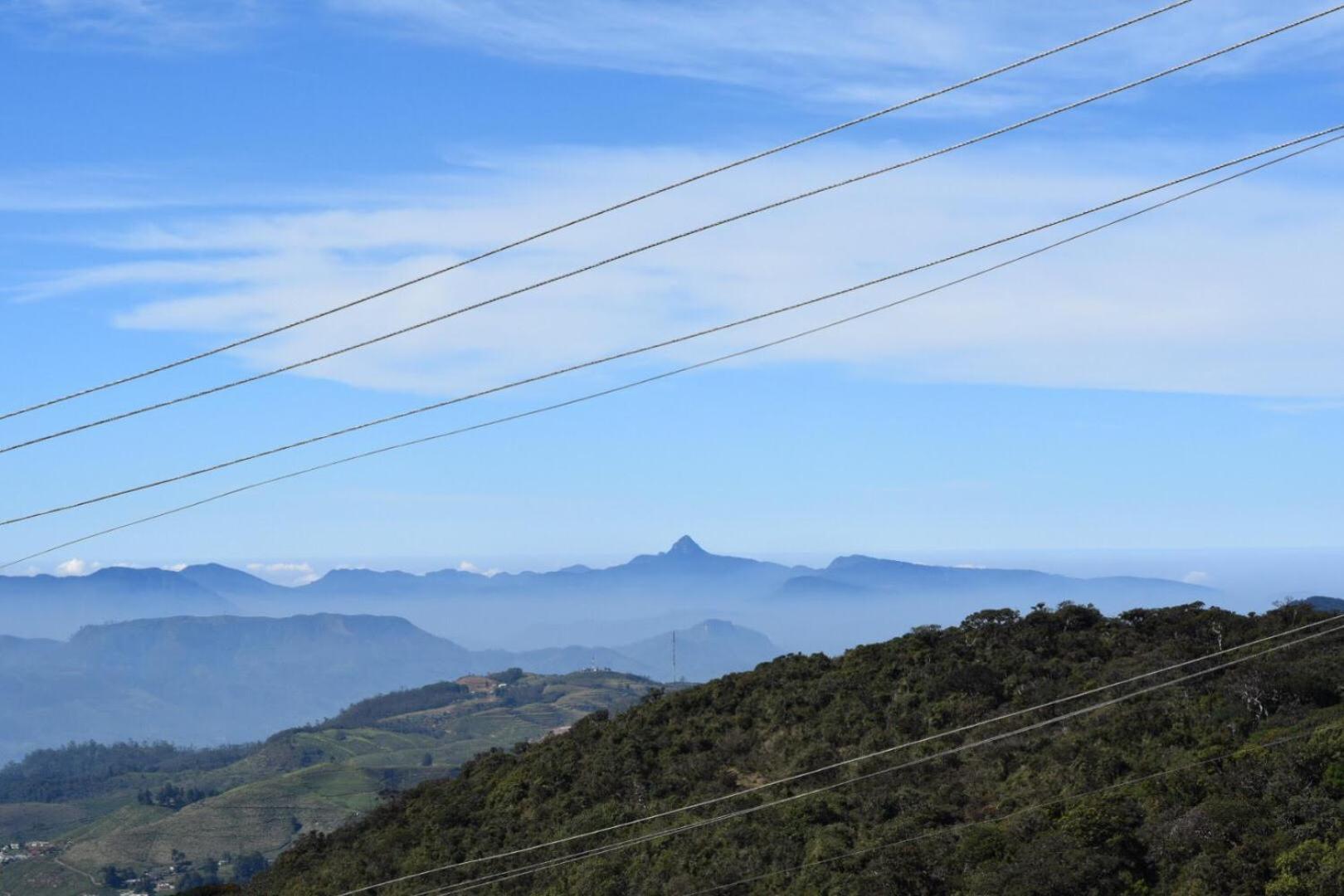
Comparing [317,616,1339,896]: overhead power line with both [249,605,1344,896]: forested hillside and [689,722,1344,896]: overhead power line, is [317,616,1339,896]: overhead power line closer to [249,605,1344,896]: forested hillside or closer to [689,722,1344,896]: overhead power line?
[249,605,1344,896]: forested hillside

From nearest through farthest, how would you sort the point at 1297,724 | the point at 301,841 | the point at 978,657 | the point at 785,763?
the point at 1297,724 → the point at 785,763 → the point at 978,657 → the point at 301,841

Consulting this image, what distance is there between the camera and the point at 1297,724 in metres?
34.8

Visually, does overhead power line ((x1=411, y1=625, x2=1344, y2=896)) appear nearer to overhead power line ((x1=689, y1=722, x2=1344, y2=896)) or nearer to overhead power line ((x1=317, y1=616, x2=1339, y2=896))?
overhead power line ((x1=317, y1=616, x2=1339, y2=896))

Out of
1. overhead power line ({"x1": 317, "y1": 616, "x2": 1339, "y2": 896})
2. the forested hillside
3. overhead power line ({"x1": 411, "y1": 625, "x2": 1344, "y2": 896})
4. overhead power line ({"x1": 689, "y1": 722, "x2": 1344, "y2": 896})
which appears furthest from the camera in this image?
overhead power line ({"x1": 317, "y1": 616, "x2": 1339, "y2": 896})

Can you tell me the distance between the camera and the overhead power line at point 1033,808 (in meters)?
33.4

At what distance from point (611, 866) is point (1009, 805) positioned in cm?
1228

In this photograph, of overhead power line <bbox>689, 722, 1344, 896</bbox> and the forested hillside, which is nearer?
the forested hillside

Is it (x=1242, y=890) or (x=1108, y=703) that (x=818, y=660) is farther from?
(x=1242, y=890)

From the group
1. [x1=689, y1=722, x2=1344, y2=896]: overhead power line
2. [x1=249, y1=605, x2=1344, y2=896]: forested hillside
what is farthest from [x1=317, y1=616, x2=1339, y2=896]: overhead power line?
[x1=689, y1=722, x2=1344, y2=896]: overhead power line

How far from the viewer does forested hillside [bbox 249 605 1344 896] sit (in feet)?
98.2

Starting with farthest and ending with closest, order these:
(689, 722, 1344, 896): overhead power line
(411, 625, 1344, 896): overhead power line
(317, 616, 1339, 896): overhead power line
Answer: (317, 616, 1339, 896): overhead power line
(411, 625, 1344, 896): overhead power line
(689, 722, 1344, 896): overhead power line

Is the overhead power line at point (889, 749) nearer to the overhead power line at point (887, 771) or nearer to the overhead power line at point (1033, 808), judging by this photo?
the overhead power line at point (887, 771)

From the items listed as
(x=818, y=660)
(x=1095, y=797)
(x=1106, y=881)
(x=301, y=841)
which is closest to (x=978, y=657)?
(x=818, y=660)

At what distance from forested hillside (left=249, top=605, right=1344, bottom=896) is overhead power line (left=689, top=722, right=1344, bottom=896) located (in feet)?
0.46
